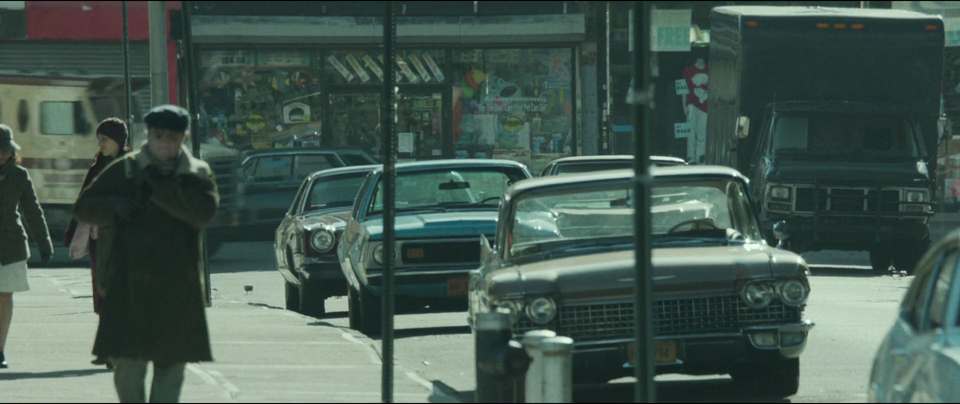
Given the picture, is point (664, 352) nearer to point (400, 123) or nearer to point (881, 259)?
point (881, 259)

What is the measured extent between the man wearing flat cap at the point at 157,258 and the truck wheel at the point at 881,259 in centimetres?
1750

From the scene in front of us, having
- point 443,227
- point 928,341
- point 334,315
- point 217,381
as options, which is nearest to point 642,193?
point 928,341

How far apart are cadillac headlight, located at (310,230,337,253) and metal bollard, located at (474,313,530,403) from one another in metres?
8.16

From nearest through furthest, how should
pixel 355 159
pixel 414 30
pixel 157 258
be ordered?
pixel 157 258
pixel 355 159
pixel 414 30

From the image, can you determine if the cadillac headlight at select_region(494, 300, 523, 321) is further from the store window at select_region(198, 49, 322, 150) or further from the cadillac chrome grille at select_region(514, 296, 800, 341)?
the store window at select_region(198, 49, 322, 150)

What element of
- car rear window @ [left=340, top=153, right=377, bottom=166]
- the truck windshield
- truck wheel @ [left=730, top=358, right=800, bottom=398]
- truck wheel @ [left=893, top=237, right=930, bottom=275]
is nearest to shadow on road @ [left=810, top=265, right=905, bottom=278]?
truck wheel @ [left=893, top=237, right=930, bottom=275]

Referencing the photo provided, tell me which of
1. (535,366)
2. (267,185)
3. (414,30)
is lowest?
(267,185)

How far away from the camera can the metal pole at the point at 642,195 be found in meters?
7.54

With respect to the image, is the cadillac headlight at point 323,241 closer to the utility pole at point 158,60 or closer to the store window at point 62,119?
the utility pole at point 158,60

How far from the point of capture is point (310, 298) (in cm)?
1845

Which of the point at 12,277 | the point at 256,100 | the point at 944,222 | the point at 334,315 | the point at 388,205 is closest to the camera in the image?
the point at 388,205

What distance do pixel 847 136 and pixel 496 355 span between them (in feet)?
50.6

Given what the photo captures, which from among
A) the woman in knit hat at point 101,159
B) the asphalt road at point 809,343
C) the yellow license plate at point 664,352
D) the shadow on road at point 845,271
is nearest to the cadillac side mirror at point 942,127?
the shadow on road at point 845,271

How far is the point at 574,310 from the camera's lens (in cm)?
1082
